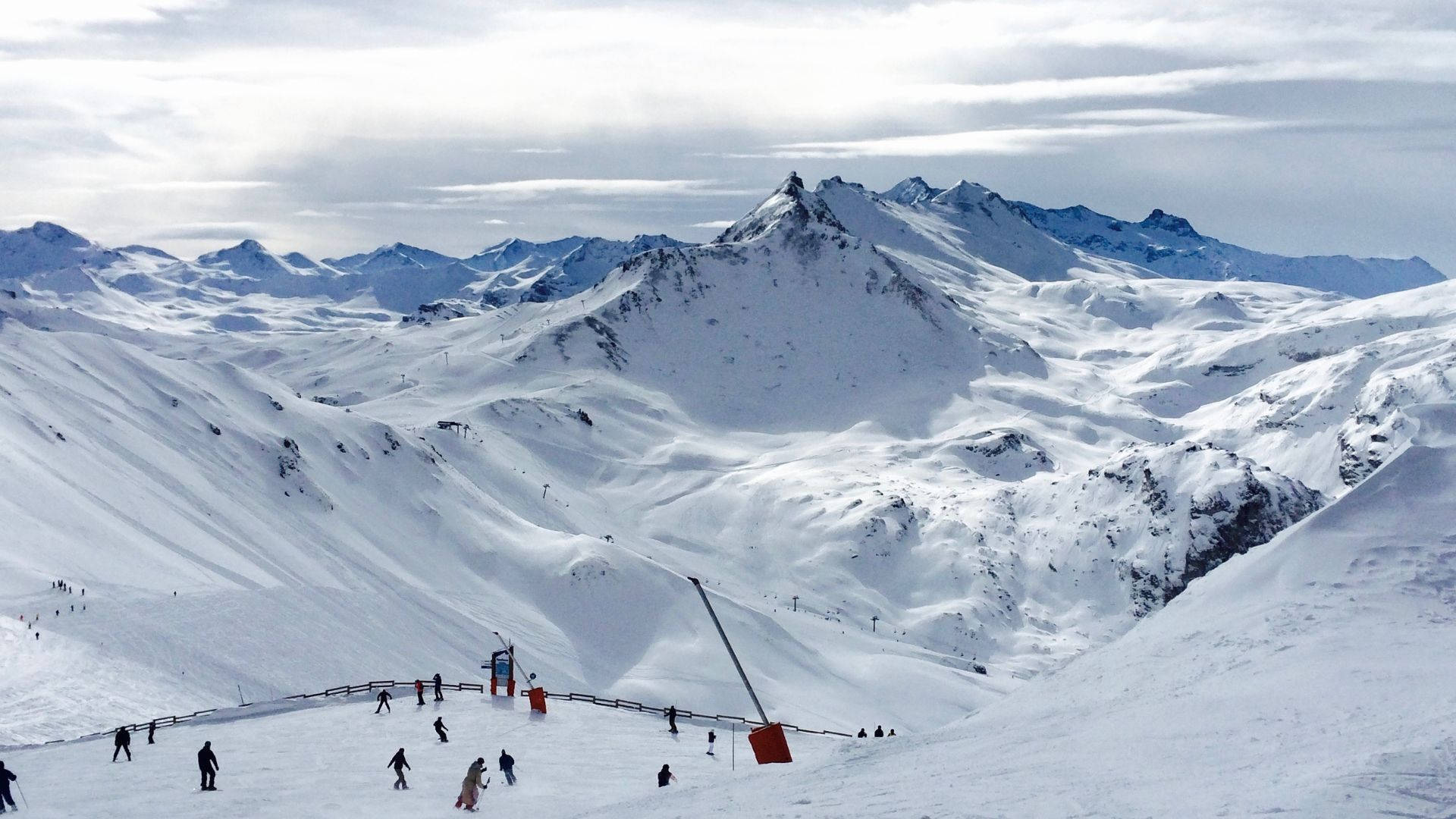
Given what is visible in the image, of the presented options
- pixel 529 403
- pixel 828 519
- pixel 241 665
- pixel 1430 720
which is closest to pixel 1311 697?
pixel 1430 720

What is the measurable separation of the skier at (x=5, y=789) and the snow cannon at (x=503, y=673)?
18996 millimetres

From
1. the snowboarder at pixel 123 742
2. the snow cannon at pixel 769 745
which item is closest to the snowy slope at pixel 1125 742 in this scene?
the snowboarder at pixel 123 742

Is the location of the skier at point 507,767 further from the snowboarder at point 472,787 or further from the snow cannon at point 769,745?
the snow cannon at point 769,745

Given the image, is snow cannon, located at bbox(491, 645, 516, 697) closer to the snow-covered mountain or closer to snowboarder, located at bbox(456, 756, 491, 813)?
the snow-covered mountain

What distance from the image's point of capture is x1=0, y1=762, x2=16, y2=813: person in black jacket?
3034 centimetres

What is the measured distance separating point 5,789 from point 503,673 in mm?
22056

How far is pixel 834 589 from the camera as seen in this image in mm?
145875

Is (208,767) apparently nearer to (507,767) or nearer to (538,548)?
(507,767)

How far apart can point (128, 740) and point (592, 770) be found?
15.0 m

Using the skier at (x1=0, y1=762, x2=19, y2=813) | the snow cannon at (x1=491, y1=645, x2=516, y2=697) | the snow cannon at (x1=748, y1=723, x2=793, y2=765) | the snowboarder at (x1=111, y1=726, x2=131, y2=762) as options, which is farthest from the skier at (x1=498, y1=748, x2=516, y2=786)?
the skier at (x1=0, y1=762, x2=19, y2=813)

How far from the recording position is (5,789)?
30391mm

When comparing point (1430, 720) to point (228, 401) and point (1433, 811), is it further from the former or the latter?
point (228, 401)

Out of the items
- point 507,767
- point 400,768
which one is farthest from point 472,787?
point 400,768

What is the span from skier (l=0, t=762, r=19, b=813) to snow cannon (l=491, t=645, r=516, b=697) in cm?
1900
